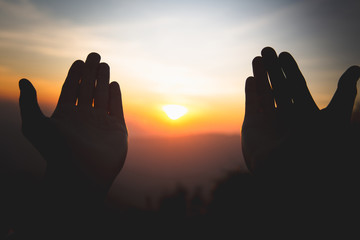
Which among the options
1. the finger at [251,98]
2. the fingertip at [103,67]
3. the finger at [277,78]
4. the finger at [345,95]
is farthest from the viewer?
the fingertip at [103,67]

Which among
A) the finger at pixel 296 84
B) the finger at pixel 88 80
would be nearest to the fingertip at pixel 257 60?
the finger at pixel 296 84

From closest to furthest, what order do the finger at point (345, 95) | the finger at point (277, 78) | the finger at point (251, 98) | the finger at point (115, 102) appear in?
the finger at point (345, 95) < the finger at point (277, 78) < the finger at point (251, 98) < the finger at point (115, 102)

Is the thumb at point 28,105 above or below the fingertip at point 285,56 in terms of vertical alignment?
below

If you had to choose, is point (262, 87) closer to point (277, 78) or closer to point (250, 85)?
point (250, 85)

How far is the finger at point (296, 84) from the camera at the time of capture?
2.73 m

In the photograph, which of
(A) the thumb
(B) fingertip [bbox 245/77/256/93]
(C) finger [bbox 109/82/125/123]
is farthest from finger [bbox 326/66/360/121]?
(A) the thumb

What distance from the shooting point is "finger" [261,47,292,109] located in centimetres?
321

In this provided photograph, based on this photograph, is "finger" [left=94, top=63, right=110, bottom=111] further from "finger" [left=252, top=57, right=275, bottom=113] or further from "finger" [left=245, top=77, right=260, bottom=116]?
"finger" [left=252, top=57, right=275, bottom=113]

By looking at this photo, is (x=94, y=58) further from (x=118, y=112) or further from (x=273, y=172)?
(x=273, y=172)

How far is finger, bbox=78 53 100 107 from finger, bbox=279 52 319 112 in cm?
400

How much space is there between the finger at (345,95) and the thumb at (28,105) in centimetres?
Answer: 406

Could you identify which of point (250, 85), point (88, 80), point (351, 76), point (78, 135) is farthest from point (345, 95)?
point (88, 80)

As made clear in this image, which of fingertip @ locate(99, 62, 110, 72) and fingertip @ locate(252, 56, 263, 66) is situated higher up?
fingertip @ locate(99, 62, 110, 72)

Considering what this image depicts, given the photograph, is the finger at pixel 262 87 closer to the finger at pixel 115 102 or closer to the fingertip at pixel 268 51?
the fingertip at pixel 268 51
